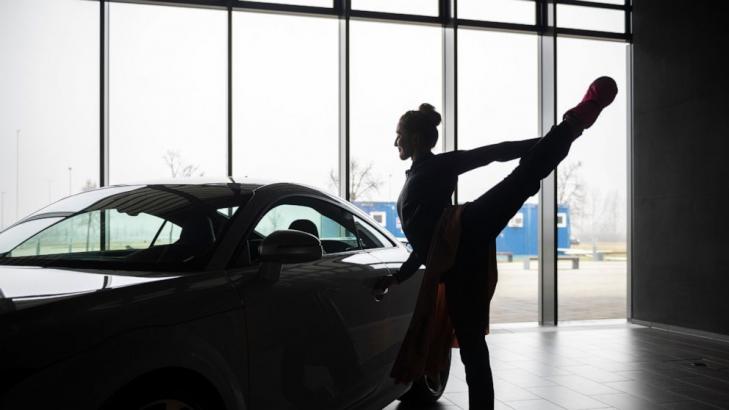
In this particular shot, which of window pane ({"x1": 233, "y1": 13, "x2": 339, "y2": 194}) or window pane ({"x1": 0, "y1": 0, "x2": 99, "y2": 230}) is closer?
window pane ({"x1": 0, "y1": 0, "x2": 99, "y2": 230})

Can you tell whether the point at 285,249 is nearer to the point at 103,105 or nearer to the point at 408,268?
the point at 408,268

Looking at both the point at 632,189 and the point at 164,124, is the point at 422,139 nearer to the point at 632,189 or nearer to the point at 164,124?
the point at 164,124

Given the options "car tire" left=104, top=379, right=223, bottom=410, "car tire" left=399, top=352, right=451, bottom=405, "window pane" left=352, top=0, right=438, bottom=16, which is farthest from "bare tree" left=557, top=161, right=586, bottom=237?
"car tire" left=104, top=379, right=223, bottom=410

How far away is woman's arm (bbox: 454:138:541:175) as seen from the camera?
2.55 metres

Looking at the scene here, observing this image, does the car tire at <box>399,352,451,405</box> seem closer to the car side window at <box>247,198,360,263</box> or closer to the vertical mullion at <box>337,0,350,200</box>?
the car side window at <box>247,198,360,263</box>

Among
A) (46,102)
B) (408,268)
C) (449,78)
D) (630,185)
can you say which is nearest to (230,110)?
(46,102)

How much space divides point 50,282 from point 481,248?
1565mm

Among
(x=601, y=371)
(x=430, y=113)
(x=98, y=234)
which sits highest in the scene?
(x=430, y=113)

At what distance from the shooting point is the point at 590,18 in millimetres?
7363

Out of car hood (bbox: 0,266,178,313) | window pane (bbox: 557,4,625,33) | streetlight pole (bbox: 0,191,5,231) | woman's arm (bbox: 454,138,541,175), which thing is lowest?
car hood (bbox: 0,266,178,313)

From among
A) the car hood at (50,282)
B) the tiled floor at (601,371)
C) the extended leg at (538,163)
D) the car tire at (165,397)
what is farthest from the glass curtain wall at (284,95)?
the car tire at (165,397)

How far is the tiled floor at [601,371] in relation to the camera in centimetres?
379

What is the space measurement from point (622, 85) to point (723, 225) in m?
2.24

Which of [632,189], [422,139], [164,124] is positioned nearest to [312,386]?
[422,139]
